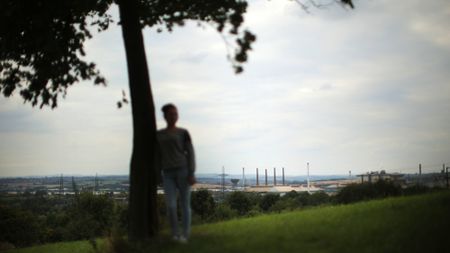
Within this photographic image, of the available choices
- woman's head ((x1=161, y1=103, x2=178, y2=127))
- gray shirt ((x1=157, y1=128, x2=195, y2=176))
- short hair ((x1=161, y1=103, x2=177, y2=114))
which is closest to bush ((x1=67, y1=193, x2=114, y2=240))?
gray shirt ((x1=157, y1=128, x2=195, y2=176))

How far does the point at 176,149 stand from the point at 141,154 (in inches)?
79.0

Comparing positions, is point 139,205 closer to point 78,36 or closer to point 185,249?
point 185,249

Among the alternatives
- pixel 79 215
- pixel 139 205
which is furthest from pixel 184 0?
pixel 79 215

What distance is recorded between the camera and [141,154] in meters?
10.8

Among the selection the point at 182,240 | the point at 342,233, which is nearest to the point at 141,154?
the point at 182,240

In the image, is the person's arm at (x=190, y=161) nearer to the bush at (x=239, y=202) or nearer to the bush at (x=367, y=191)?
the bush at (x=367, y=191)

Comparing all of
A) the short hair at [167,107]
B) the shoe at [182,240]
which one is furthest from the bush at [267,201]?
the short hair at [167,107]

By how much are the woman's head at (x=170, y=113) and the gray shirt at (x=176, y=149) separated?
160 millimetres

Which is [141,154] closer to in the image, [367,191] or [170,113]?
[170,113]

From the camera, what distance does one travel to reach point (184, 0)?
11.9 m

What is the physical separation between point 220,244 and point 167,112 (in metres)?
2.63

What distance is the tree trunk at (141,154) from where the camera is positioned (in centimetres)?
1061

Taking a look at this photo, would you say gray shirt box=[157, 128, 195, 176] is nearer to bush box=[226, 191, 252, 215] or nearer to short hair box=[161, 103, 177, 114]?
short hair box=[161, 103, 177, 114]

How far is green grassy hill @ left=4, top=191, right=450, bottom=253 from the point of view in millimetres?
8008
